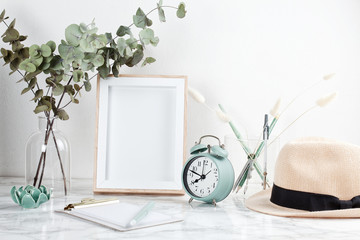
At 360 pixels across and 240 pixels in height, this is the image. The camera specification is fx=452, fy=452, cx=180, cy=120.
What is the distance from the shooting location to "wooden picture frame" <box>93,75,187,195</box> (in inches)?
56.7

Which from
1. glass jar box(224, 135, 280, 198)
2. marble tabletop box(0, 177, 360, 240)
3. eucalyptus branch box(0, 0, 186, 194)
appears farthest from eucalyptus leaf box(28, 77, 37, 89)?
glass jar box(224, 135, 280, 198)

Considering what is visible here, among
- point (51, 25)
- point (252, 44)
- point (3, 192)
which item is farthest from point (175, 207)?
point (51, 25)

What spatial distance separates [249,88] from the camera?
5.41 ft

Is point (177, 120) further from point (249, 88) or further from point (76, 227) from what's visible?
point (76, 227)

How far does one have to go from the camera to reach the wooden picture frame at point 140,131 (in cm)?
144

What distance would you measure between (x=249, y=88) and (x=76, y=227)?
2.90 feet

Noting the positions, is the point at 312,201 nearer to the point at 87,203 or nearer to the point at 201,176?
the point at 201,176

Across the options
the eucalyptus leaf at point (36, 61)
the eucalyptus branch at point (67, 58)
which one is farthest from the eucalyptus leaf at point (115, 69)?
the eucalyptus leaf at point (36, 61)

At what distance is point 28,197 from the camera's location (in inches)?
45.5

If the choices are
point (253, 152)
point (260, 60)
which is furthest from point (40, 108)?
point (260, 60)

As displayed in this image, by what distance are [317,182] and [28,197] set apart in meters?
0.75

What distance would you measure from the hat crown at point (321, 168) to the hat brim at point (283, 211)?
0.19 ft

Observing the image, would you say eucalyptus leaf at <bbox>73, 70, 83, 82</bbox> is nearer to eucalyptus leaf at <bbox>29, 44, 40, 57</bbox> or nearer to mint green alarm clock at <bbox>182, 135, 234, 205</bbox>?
eucalyptus leaf at <bbox>29, 44, 40, 57</bbox>

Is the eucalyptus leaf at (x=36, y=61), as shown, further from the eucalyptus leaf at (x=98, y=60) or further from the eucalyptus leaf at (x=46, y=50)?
the eucalyptus leaf at (x=98, y=60)
